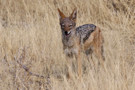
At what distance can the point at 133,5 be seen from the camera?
849 centimetres

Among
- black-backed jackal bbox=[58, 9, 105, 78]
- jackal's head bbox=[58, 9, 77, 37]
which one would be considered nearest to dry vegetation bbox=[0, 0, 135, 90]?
black-backed jackal bbox=[58, 9, 105, 78]

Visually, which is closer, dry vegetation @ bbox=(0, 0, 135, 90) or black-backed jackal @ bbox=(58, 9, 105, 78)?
dry vegetation @ bbox=(0, 0, 135, 90)

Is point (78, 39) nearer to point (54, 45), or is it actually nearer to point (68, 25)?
point (68, 25)

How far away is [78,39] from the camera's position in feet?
20.4

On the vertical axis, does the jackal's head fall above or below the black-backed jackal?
above

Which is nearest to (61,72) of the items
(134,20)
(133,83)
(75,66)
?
(75,66)

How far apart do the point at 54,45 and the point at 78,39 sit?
2.82 feet

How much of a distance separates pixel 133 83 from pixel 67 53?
1855 mm

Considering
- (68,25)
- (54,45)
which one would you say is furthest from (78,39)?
(54,45)

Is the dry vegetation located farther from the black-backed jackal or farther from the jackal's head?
the jackal's head

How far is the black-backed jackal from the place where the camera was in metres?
6.01

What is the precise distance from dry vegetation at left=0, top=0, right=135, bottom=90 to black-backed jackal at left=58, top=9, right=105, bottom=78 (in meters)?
0.15

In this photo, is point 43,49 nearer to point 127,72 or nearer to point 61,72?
point 61,72

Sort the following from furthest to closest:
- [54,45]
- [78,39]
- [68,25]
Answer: [54,45]
[78,39]
[68,25]
